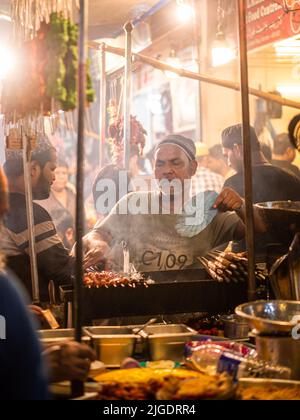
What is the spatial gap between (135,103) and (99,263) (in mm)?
7300

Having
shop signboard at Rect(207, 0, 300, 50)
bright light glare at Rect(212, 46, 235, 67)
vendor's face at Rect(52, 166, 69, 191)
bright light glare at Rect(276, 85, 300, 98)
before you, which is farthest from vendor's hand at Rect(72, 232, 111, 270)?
bright light glare at Rect(276, 85, 300, 98)

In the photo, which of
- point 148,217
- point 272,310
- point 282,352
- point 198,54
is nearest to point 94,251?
point 148,217

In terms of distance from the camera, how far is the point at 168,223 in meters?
5.50

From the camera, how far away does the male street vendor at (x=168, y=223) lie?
531 cm

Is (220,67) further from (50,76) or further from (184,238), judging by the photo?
(50,76)

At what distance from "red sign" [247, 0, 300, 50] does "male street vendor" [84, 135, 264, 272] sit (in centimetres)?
207

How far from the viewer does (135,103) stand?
11867 millimetres

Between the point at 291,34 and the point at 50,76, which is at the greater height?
the point at 291,34

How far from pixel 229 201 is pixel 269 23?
3306mm

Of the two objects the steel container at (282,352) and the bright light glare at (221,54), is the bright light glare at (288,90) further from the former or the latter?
the steel container at (282,352)

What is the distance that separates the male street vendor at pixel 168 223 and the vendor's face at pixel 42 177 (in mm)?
609

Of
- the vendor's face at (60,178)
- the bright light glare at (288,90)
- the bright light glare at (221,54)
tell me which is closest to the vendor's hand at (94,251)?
the vendor's face at (60,178)

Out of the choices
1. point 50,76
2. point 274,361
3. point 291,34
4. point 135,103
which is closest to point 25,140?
point 50,76
